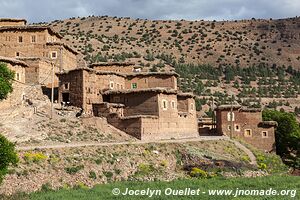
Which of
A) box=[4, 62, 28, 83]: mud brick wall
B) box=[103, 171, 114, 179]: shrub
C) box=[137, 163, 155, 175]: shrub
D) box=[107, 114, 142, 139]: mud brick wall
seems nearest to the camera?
box=[103, 171, 114, 179]: shrub

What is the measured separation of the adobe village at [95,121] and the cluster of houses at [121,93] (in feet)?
0.29

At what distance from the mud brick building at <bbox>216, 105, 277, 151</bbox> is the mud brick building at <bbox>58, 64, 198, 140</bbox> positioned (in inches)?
240

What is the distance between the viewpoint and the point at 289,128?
166ft

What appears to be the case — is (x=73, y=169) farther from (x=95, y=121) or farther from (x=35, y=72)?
(x=35, y=72)

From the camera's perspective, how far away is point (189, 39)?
330 feet

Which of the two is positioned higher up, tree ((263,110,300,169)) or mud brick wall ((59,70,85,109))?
mud brick wall ((59,70,85,109))

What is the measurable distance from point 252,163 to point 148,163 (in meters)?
11.0

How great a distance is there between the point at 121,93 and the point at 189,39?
207 feet

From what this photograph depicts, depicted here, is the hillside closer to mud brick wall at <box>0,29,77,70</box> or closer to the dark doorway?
mud brick wall at <box>0,29,77,70</box>

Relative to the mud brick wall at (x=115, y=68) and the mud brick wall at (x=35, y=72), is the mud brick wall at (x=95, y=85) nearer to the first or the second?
the mud brick wall at (x=115, y=68)

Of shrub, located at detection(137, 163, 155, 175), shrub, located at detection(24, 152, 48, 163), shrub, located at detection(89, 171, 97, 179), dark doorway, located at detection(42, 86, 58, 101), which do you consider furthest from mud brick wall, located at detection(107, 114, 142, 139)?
shrub, located at detection(24, 152, 48, 163)

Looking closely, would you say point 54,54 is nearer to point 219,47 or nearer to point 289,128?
point 289,128

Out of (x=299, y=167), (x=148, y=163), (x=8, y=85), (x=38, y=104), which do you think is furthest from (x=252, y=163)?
(x=8, y=85)

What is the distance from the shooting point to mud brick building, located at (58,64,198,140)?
125ft
